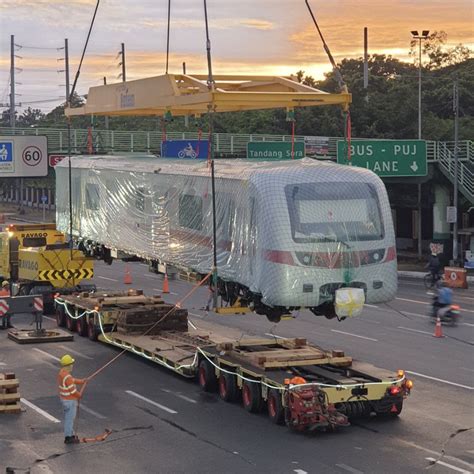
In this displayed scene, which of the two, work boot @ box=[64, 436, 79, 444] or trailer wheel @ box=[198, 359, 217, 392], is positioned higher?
trailer wheel @ box=[198, 359, 217, 392]

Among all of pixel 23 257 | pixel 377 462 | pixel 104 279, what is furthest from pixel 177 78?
pixel 104 279

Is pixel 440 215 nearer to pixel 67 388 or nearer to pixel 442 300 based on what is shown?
pixel 442 300

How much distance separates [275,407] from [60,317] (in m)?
16.6

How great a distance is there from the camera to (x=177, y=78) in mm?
25281

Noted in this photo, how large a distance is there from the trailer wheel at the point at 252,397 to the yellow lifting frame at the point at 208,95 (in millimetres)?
5749

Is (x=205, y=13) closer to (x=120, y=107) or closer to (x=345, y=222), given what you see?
(x=345, y=222)

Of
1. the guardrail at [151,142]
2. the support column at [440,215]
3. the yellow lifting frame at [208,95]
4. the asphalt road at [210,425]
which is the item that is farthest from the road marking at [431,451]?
the support column at [440,215]

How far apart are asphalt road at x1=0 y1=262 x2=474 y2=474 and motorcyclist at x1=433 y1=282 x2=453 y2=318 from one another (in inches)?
102

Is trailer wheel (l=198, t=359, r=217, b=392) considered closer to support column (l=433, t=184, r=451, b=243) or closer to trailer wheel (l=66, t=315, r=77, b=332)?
trailer wheel (l=66, t=315, r=77, b=332)

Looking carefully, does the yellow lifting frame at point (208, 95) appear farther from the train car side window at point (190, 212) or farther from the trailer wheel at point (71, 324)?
the trailer wheel at point (71, 324)

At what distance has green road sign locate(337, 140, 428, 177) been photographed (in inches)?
2169

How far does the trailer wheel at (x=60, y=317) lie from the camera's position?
37031 millimetres

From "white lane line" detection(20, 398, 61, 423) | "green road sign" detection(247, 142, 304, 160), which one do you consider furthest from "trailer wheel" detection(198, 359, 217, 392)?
"green road sign" detection(247, 142, 304, 160)

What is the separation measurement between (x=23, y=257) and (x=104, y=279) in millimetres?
13015
